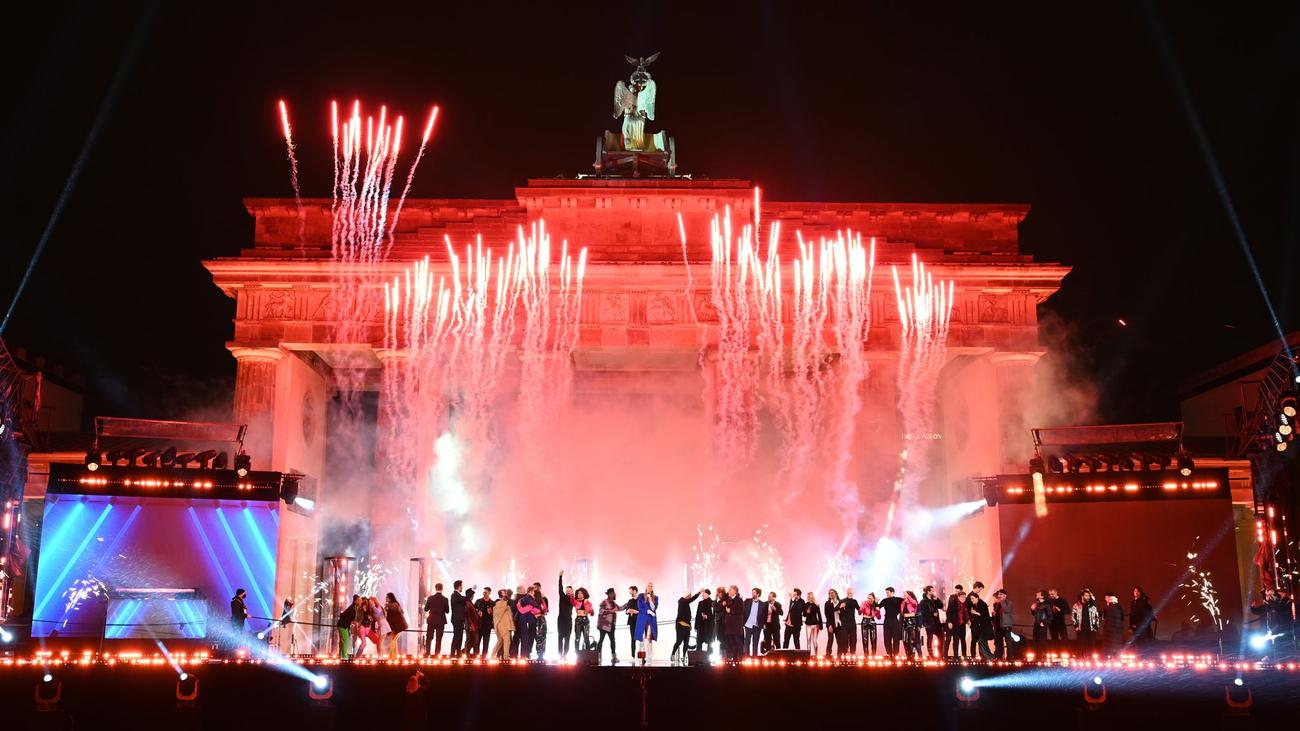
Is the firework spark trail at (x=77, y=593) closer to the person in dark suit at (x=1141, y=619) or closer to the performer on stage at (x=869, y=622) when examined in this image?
the performer on stage at (x=869, y=622)

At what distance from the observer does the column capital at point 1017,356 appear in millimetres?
31203

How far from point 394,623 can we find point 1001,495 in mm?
14674

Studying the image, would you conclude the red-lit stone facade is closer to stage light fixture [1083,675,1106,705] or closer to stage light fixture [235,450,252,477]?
stage light fixture [235,450,252,477]

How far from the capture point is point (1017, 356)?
31.2 meters

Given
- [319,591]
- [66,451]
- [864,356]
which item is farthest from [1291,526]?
[66,451]

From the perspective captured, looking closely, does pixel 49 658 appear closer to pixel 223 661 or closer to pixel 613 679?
pixel 223 661

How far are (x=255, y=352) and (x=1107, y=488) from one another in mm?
22094

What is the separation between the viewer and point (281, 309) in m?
31.2

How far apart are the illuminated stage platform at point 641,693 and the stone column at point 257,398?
13.6m

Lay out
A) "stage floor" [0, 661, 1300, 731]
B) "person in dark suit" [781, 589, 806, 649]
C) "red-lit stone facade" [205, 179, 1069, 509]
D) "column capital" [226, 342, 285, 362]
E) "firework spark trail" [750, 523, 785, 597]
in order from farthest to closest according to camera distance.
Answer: "red-lit stone facade" [205, 179, 1069, 509], "column capital" [226, 342, 285, 362], "firework spark trail" [750, 523, 785, 597], "person in dark suit" [781, 589, 806, 649], "stage floor" [0, 661, 1300, 731]

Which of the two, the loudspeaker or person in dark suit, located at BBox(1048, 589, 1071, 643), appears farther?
person in dark suit, located at BBox(1048, 589, 1071, 643)

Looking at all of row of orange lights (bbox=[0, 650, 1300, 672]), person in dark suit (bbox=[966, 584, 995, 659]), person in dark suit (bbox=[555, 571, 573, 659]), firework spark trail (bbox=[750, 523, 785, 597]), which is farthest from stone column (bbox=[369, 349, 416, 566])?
person in dark suit (bbox=[966, 584, 995, 659])

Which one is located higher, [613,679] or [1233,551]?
[1233,551]

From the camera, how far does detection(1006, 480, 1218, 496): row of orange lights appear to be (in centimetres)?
2591
